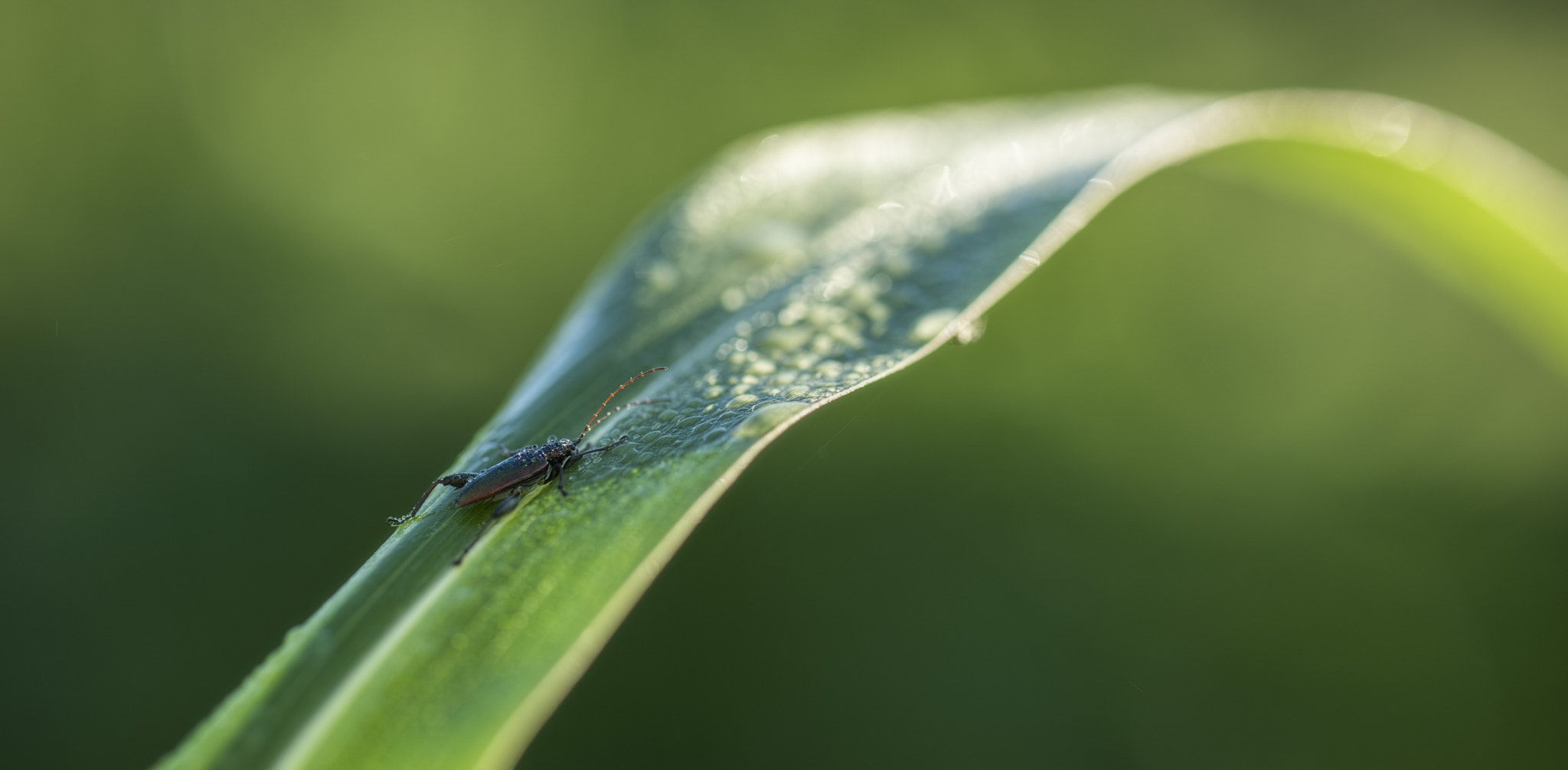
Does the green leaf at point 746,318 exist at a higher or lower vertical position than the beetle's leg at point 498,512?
higher

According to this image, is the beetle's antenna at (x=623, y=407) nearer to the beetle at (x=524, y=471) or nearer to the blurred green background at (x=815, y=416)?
the beetle at (x=524, y=471)

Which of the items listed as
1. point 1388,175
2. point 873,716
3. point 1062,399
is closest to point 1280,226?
point 1062,399

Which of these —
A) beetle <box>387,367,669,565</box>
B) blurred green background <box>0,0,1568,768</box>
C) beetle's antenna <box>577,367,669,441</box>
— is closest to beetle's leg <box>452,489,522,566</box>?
beetle <box>387,367,669,565</box>

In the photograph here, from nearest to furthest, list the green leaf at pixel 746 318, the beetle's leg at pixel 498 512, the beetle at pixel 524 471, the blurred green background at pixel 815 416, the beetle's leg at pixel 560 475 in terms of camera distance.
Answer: the green leaf at pixel 746 318 < the beetle's leg at pixel 498 512 < the beetle's leg at pixel 560 475 < the beetle at pixel 524 471 < the blurred green background at pixel 815 416

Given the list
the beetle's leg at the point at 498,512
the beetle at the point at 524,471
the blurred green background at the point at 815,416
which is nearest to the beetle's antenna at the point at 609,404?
the beetle at the point at 524,471

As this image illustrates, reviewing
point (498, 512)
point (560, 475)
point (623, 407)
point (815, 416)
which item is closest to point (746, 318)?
point (623, 407)

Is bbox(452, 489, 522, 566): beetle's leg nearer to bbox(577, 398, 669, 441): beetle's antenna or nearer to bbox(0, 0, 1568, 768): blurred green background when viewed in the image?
bbox(577, 398, 669, 441): beetle's antenna

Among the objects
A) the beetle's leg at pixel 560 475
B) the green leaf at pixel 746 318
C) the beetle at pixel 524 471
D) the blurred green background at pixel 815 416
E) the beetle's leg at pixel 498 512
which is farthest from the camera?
the blurred green background at pixel 815 416

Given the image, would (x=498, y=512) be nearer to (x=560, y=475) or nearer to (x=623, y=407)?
(x=560, y=475)

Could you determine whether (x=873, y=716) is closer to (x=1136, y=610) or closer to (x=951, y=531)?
(x=951, y=531)
